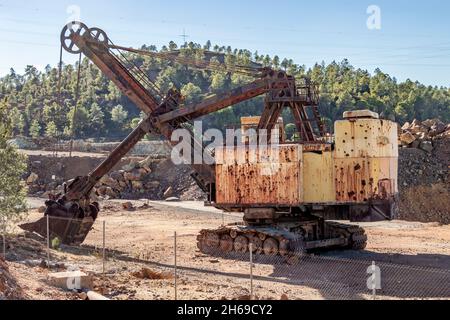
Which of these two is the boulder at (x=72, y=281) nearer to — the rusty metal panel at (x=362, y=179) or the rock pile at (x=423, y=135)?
the rusty metal panel at (x=362, y=179)

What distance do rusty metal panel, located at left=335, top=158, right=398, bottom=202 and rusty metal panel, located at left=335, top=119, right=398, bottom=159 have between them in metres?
0.17

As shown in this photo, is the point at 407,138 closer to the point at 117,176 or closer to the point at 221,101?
the point at 117,176

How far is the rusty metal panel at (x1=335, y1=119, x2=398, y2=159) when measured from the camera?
650 inches

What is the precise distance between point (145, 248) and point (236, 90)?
6.01 m

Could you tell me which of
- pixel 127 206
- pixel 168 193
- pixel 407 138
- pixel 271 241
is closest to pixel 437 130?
pixel 407 138

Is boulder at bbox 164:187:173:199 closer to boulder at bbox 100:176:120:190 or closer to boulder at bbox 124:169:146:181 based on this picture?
boulder at bbox 124:169:146:181

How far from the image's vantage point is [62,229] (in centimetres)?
1958

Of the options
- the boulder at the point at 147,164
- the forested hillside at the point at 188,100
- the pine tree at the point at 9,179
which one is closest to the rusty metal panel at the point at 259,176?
the pine tree at the point at 9,179

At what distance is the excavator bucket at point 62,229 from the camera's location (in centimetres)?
1953

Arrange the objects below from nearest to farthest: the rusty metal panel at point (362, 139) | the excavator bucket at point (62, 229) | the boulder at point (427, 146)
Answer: the rusty metal panel at point (362, 139) < the excavator bucket at point (62, 229) < the boulder at point (427, 146)

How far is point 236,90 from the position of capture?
18.6 m

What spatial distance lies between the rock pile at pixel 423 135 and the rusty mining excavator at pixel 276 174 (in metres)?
17.8
